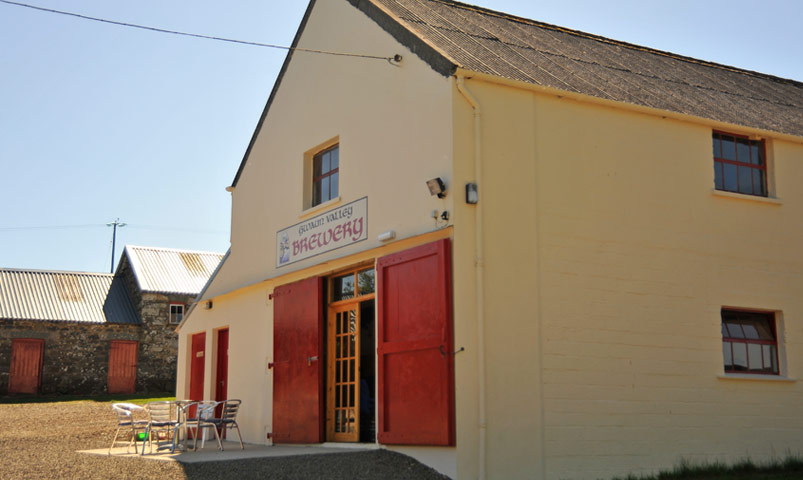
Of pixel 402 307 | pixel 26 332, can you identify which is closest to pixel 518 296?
pixel 402 307

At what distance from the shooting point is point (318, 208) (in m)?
12.6

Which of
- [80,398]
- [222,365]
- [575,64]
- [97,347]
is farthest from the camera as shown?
[97,347]

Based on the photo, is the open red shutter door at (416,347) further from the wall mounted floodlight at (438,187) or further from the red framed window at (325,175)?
the red framed window at (325,175)

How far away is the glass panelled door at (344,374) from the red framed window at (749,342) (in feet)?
15.8

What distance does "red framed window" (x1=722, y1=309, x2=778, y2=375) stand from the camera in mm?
10992

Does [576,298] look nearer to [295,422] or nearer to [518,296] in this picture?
[518,296]

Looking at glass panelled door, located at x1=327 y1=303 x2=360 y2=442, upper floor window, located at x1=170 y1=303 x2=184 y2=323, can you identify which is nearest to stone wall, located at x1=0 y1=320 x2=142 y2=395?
upper floor window, located at x1=170 y1=303 x2=184 y2=323

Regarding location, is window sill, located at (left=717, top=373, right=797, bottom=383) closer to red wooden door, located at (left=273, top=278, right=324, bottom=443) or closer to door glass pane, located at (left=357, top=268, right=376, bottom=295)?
door glass pane, located at (left=357, top=268, right=376, bottom=295)

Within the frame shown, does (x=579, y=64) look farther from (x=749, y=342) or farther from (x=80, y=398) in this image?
(x=80, y=398)

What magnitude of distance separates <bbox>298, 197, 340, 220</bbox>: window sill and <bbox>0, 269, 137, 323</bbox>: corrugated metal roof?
1860 cm

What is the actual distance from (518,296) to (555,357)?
2.67 feet

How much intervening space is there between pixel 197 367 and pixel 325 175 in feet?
19.8

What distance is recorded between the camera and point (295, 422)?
1227 centimetres

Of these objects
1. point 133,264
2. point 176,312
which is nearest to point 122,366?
point 176,312
